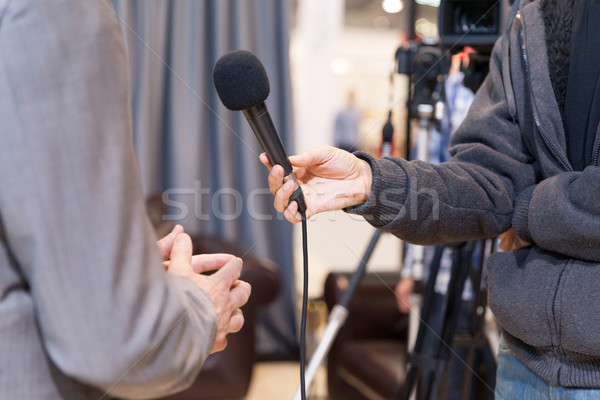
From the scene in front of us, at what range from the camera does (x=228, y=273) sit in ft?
2.13

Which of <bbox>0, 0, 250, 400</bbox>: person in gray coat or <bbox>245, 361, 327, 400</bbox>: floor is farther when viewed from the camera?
<bbox>245, 361, 327, 400</bbox>: floor

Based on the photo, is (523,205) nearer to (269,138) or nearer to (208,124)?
(269,138)

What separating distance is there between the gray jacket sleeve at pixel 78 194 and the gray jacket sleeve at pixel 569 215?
1.67 ft

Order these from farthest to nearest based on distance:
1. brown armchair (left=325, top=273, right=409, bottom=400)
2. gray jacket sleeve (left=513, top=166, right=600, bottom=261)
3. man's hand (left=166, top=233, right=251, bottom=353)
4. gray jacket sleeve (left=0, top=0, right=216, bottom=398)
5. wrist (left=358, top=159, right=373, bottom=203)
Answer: brown armchair (left=325, top=273, right=409, bottom=400) → wrist (left=358, top=159, right=373, bottom=203) → gray jacket sleeve (left=513, top=166, right=600, bottom=261) → man's hand (left=166, top=233, right=251, bottom=353) → gray jacket sleeve (left=0, top=0, right=216, bottom=398)

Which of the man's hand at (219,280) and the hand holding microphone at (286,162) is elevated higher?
the hand holding microphone at (286,162)

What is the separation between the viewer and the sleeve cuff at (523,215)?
0.85 meters

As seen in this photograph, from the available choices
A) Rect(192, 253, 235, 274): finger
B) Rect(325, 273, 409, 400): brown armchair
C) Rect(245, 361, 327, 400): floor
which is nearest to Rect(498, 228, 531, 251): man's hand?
Rect(192, 253, 235, 274): finger

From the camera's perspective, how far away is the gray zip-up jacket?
28.9 inches

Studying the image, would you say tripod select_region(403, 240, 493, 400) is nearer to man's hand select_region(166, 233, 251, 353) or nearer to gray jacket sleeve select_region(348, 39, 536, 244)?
gray jacket sleeve select_region(348, 39, 536, 244)

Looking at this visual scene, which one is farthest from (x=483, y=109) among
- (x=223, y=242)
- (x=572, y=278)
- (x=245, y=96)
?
(x=223, y=242)

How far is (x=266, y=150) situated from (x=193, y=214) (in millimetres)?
2006

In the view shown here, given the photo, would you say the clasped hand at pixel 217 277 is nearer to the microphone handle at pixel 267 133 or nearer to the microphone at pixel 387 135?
the microphone handle at pixel 267 133

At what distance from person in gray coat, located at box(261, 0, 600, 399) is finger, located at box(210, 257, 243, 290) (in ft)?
0.43

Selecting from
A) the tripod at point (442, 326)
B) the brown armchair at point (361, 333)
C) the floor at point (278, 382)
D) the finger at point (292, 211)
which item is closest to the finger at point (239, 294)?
the finger at point (292, 211)
